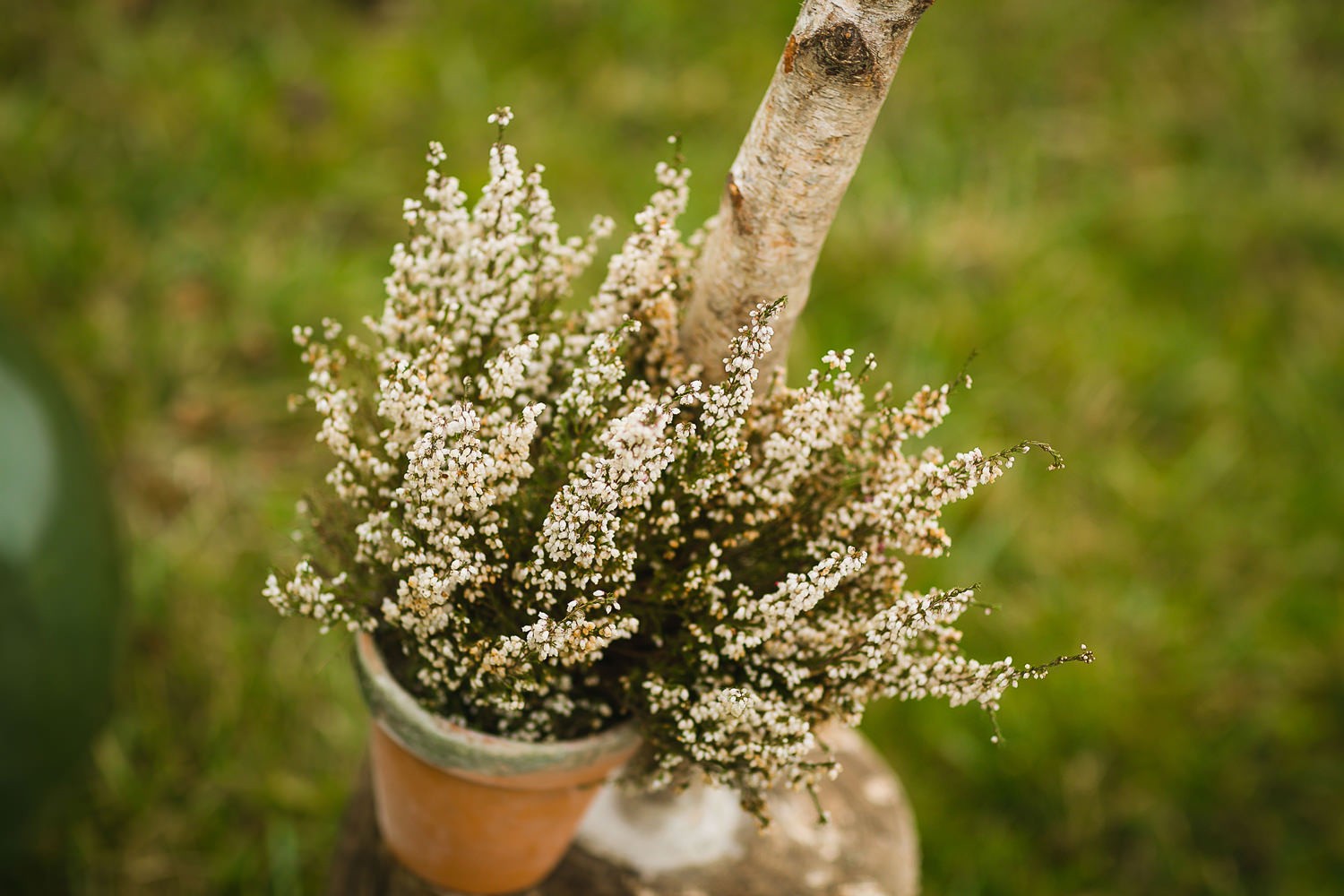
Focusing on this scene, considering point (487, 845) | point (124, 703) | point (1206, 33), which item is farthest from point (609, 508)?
point (1206, 33)

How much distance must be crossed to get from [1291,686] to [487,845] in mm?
2806

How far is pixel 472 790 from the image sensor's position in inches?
65.8

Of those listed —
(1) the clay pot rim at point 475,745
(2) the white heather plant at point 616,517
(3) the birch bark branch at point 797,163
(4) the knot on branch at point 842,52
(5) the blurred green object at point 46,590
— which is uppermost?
(4) the knot on branch at point 842,52

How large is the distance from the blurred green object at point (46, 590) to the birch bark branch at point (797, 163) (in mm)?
1519

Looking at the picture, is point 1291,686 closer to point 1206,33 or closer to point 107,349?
point 1206,33

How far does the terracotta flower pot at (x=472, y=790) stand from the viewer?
1521mm

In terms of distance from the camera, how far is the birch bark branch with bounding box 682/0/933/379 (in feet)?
4.37

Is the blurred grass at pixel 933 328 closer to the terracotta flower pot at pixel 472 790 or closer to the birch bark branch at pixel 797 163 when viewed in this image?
the terracotta flower pot at pixel 472 790

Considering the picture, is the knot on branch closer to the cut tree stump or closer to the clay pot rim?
the clay pot rim

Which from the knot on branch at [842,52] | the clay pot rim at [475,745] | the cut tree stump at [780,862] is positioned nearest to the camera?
the knot on branch at [842,52]

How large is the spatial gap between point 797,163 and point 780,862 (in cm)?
127

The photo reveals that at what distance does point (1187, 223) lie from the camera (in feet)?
15.4

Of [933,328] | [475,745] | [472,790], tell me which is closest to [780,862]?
[472,790]

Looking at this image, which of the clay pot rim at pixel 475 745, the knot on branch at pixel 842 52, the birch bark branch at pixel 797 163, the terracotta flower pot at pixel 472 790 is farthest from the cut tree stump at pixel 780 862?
the knot on branch at pixel 842 52
